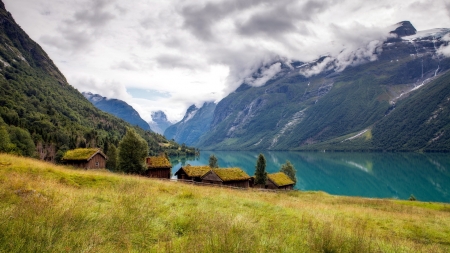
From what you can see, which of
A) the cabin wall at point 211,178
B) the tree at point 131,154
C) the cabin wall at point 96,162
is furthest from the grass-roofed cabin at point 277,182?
the cabin wall at point 96,162

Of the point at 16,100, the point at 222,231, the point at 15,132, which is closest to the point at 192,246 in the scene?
the point at 222,231

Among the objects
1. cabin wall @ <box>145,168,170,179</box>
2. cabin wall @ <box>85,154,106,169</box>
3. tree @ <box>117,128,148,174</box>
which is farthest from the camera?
cabin wall @ <box>145,168,170,179</box>

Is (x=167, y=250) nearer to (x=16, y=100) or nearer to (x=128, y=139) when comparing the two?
(x=128, y=139)

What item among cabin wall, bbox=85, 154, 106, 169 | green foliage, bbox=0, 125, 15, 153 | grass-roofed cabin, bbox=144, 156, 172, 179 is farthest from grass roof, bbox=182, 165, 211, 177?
green foliage, bbox=0, 125, 15, 153

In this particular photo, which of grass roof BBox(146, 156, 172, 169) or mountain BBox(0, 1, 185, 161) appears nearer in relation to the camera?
grass roof BBox(146, 156, 172, 169)

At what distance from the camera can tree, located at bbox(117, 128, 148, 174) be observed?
45.1 meters

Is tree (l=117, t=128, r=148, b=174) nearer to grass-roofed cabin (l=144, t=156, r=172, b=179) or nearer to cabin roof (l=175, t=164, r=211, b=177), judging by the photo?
grass-roofed cabin (l=144, t=156, r=172, b=179)

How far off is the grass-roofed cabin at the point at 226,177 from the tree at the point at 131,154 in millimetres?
12456

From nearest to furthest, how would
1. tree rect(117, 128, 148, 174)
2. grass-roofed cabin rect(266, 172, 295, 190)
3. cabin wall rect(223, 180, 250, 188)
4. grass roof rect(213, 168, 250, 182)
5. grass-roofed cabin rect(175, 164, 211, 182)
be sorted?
tree rect(117, 128, 148, 174), grass-roofed cabin rect(175, 164, 211, 182), grass roof rect(213, 168, 250, 182), cabin wall rect(223, 180, 250, 188), grass-roofed cabin rect(266, 172, 295, 190)

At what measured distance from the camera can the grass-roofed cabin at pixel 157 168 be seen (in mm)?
53875

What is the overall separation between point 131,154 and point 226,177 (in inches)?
726

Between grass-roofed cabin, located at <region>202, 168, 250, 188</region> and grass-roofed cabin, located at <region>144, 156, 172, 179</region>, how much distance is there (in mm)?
10199

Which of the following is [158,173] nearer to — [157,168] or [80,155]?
[157,168]

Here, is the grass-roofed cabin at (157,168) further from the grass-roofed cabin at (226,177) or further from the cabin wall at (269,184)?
the cabin wall at (269,184)
